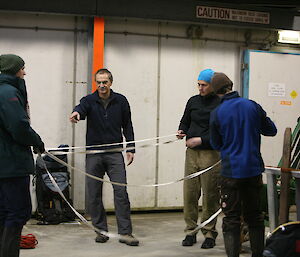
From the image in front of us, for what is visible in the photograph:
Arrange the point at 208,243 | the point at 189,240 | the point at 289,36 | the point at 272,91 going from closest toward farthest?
the point at 208,243, the point at 189,240, the point at 272,91, the point at 289,36

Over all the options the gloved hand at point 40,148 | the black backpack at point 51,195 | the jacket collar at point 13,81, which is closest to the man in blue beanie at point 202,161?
the gloved hand at point 40,148

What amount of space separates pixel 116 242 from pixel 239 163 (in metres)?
2.03

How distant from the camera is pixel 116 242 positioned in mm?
6016

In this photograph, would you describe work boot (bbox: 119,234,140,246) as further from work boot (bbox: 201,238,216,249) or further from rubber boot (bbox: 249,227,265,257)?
rubber boot (bbox: 249,227,265,257)

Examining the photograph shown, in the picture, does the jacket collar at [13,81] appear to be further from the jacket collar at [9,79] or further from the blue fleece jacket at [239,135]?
the blue fleece jacket at [239,135]

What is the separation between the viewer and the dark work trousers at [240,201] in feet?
15.0

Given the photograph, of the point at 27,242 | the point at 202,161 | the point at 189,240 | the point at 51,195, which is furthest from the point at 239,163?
the point at 51,195

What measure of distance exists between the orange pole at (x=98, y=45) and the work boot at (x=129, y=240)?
240 cm

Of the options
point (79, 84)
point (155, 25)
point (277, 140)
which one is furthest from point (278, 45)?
point (79, 84)

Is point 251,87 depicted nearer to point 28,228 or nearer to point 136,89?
point 136,89

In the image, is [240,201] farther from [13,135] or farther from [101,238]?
[101,238]

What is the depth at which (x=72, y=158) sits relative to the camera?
7.69m

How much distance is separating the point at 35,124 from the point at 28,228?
1.46 metres

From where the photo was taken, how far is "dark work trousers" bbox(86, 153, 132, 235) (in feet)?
19.8
